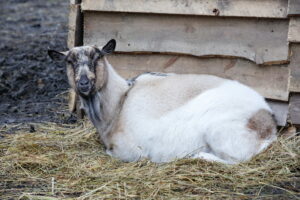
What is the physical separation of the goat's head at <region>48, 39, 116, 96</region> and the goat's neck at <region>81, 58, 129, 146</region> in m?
0.12

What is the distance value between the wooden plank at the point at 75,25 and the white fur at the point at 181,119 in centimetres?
115

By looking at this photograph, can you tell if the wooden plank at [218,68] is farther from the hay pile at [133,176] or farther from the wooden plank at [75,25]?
the hay pile at [133,176]

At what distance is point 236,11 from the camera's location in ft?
21.4

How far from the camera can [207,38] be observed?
680cm

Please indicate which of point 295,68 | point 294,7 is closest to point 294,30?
point 294,7

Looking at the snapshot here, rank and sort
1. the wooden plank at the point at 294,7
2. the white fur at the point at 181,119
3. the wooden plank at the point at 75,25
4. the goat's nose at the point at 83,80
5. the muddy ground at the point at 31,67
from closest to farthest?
the white fur at the point at 181,119
the goat's nose at the point at 83,80
the wooden plank at the point at 294,7
the wooden plank at the point at 75,25
the muddy ground at the point at 31,67

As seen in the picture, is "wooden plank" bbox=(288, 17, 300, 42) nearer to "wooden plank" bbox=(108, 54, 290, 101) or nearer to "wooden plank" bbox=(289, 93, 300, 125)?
"wooden plank" bbox=(108, 54, 290, 101)

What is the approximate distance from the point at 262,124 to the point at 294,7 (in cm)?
123

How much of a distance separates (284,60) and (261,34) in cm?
37

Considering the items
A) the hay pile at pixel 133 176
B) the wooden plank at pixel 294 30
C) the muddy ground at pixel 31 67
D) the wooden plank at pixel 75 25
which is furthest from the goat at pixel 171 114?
the muddy ground at pixel 31 67

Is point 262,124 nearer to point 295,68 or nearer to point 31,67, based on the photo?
point 295,68

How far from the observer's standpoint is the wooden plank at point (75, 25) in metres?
7.29

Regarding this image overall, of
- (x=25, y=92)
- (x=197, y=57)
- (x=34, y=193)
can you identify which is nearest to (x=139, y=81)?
(x=197, y=57)

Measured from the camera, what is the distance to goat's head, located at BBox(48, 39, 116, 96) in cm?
598
